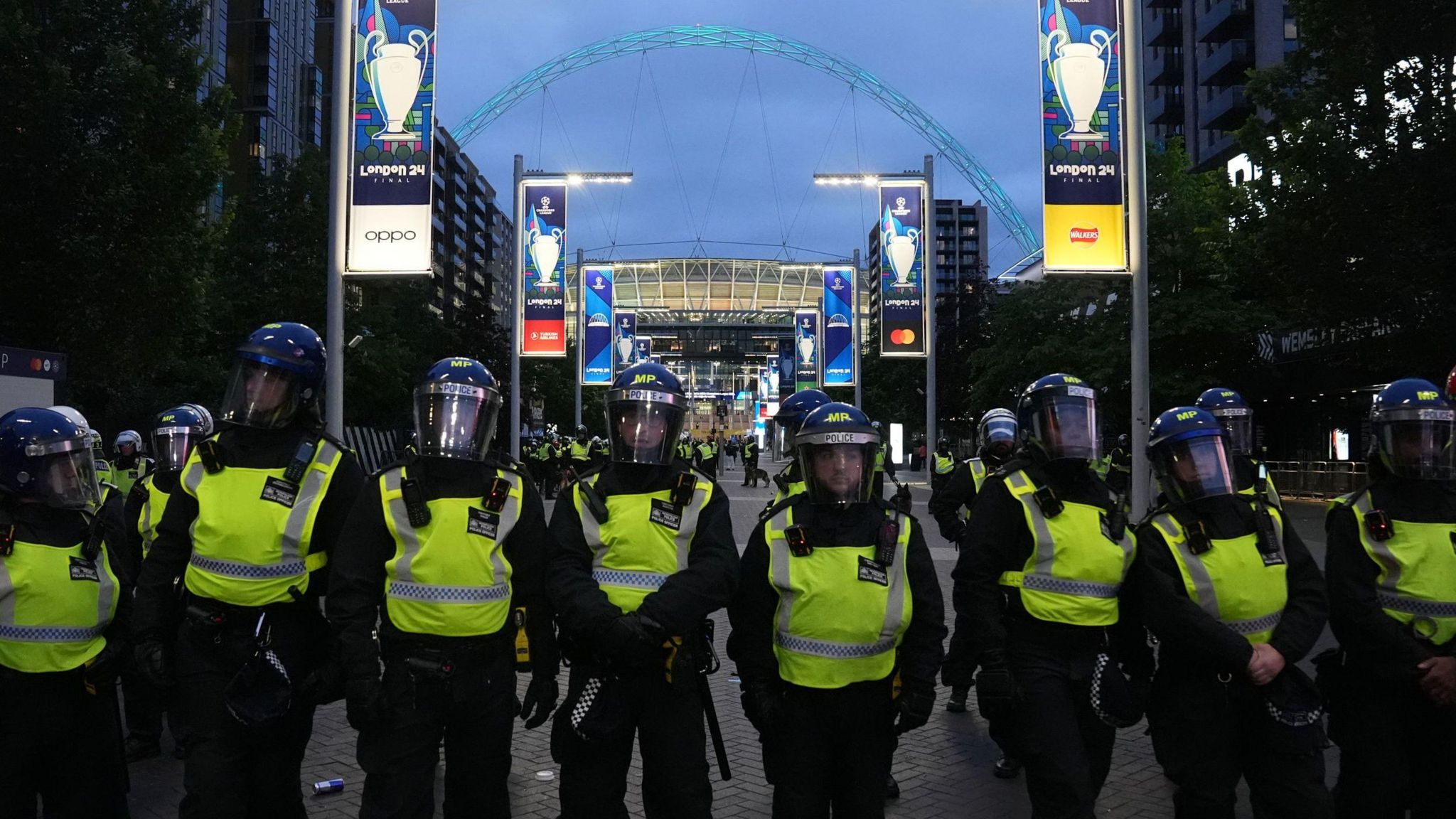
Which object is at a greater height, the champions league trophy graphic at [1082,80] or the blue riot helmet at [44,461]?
the champions league trophy graphic at [1082,80]

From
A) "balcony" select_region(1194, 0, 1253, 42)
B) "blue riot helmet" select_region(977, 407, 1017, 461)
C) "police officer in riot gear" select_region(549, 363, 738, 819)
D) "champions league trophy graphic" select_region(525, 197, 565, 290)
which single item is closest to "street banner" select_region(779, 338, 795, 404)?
"balcony" select_region(1194, 0, 1253, 42)

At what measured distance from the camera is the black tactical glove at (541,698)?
168 inches

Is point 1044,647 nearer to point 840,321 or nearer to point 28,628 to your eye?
point 28,628

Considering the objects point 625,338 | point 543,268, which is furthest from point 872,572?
point 625,338

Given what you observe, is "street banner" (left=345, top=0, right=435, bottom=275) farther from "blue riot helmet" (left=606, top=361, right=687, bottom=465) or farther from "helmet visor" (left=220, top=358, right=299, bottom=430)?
"blue riot helmet" (left=606, top=361, right=687, bottom=465)

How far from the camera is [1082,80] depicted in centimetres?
1096

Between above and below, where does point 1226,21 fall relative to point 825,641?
above

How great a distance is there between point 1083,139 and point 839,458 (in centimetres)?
775

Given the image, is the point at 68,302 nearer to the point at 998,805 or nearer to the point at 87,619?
the point at 87,619

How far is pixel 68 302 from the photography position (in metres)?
18.2

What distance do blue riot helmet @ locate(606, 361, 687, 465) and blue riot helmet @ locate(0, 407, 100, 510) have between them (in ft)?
7.41

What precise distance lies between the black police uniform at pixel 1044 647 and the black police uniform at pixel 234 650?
8.59 feet

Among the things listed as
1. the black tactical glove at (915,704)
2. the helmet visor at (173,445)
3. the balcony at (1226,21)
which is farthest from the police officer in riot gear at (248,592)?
the balcony at (1226,21)

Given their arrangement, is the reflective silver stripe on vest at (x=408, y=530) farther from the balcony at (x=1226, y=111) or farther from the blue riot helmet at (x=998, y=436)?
the balcony at (x=1226, y=111)
